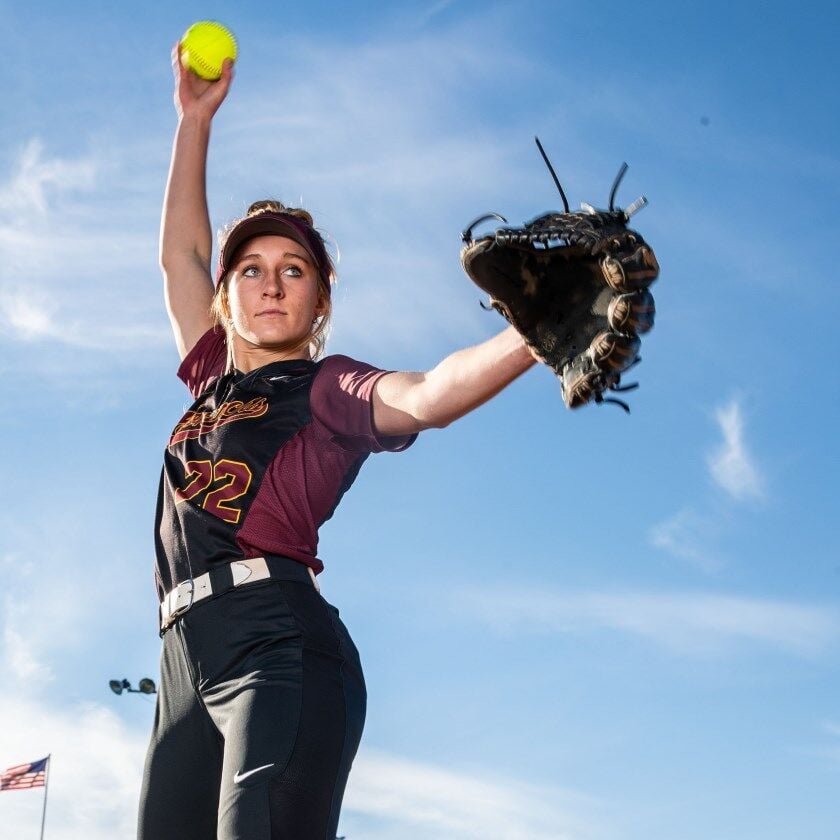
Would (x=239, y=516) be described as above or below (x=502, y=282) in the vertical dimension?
below

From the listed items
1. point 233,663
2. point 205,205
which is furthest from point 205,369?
point 233,663

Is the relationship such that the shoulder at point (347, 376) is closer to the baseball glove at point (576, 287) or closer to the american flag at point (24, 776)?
the baseball glove at point (576, 287)

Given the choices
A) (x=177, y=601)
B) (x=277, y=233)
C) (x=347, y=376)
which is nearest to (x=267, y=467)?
(x=347, y=376)

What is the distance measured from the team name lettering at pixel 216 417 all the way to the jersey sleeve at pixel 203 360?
50 cm

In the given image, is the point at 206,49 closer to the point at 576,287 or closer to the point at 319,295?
the point at 319,295

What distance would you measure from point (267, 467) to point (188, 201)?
6.82ft

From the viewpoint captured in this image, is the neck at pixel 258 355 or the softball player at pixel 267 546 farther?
the neck at pixel 258 355

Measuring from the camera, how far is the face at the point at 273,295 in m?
4.41

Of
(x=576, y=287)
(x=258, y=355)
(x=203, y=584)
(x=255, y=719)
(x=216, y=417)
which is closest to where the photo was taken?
(x=576, y=287)

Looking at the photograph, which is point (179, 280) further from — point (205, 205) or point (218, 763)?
point (218, 763)

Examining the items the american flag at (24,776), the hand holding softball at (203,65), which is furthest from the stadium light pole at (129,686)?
the hand holding softball at (203,65)

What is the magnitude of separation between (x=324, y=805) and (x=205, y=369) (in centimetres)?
212

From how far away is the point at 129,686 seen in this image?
20016mm

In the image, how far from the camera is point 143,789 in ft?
12.4
